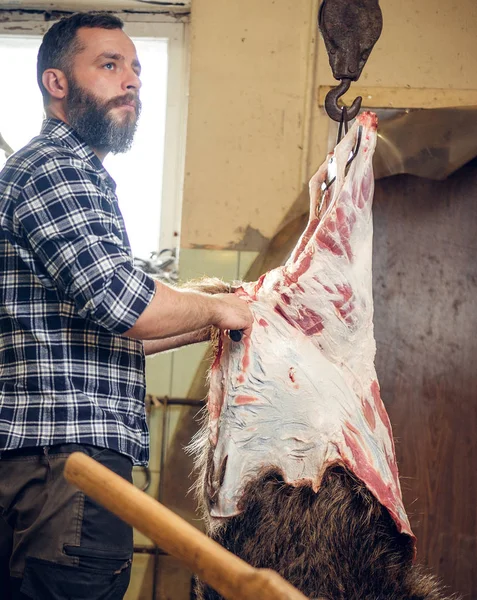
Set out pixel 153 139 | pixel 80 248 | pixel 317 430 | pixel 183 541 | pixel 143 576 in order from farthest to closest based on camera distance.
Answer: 1. pixel 153 139
2. pixel 143 576
3. pixel 317 430
4. pixel 80 248
5. pixel 183 541

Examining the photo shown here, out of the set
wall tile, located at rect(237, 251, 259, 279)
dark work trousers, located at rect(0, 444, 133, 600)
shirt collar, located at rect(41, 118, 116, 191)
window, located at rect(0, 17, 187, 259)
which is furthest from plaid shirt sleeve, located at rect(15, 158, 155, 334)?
window, located at rect(0, 17, 187, 259)

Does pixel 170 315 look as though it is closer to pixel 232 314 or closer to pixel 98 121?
pixel 232 314

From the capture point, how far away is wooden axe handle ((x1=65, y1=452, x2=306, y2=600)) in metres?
0.88

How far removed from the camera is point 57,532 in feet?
4.70

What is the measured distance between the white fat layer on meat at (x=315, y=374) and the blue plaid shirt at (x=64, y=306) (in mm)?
205

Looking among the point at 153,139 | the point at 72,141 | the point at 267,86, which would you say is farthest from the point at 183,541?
the point at 153,139

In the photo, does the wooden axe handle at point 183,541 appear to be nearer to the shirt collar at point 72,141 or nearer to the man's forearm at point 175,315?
the man's forearm at point 175,315

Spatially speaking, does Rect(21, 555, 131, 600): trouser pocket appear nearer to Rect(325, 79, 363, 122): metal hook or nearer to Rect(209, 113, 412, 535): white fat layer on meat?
Rect(209, 113, 412, 535): white fat layer on meat

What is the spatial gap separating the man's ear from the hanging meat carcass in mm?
602

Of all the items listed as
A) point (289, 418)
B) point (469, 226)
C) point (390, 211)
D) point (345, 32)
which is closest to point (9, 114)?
point (390, 211)

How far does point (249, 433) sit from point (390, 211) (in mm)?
1695

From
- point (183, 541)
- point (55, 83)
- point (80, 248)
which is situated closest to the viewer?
point (183, 541)

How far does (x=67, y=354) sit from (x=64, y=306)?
9 cm

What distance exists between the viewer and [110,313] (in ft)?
4.56
